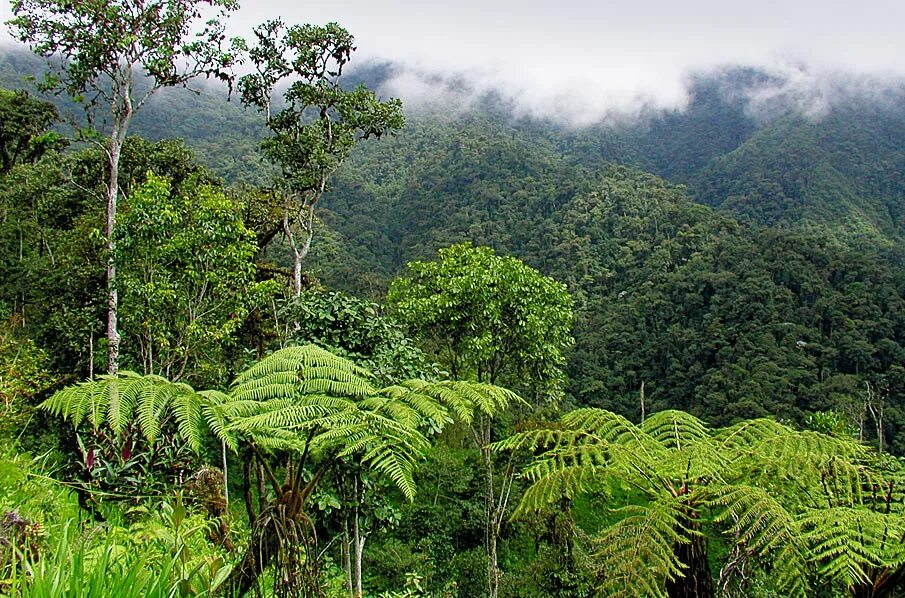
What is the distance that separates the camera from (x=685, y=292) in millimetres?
35531

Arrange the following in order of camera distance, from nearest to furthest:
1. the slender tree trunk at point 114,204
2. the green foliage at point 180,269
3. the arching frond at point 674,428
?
1. the arching frond at point 674,428
2. the green foliage at point 180,269
3. the slender tree trunk at point 114,204

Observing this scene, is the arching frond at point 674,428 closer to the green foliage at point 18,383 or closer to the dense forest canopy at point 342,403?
the dense forest canopy at point 342,403

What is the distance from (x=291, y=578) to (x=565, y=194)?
50.1m

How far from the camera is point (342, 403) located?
2475mm

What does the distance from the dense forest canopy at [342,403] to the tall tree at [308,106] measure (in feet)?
0.17

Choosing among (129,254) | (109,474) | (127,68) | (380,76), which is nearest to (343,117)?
(127,68)

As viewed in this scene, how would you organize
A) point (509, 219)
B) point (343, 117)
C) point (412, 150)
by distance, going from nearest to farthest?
point (343, 117) → point (509, 219) → point (412, 150)

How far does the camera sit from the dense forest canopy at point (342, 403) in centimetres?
221

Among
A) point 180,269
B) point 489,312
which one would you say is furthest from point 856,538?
point 180,269

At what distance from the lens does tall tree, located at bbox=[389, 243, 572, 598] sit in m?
8.23

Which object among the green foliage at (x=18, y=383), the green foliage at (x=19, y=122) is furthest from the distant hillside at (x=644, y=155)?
the green foliage at (x=18, y=383)

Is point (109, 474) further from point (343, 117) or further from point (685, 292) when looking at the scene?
point (685, 292)

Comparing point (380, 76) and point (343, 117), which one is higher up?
point (380, 76)

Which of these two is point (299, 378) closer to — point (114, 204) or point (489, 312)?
point (489, 312)
